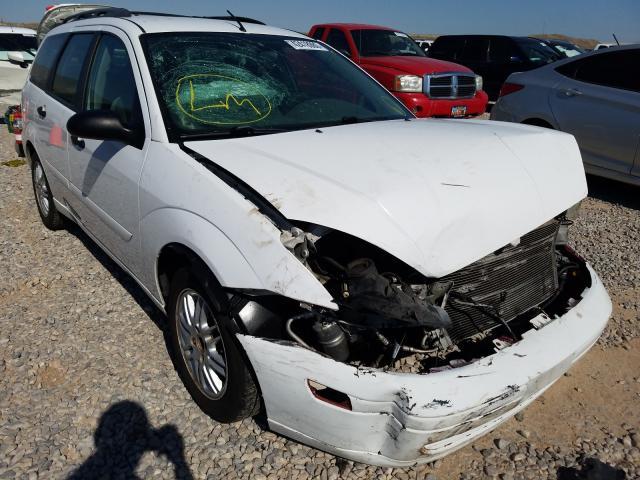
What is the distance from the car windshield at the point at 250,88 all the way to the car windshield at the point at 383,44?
21.5ft

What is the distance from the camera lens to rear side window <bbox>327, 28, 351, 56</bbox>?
9.84m

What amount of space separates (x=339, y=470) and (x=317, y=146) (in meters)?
1.44

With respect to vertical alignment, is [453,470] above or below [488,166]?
below

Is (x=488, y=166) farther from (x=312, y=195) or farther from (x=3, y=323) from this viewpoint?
(x=3, y=323)

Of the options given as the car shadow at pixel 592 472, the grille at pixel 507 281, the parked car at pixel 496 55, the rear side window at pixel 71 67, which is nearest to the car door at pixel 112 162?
the rear side window at pixel 71 67

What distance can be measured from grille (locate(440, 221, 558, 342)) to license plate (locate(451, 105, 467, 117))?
22.6ft

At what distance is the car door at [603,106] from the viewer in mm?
5570

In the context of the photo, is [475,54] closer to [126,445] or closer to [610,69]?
[610,69]

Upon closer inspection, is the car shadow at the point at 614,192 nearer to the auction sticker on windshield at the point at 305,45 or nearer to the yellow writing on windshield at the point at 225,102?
the auction sticker on windshield at the point at 305,45

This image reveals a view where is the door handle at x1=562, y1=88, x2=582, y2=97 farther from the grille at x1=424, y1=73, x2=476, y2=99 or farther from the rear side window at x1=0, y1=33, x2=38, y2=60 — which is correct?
the rear side window at x1=0, y1=33, x2=38, y2=60

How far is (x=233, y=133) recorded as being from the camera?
2.68 m

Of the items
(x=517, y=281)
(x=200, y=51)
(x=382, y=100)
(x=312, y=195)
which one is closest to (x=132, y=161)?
(x=200, y=51)

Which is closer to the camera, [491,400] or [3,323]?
[491,400]

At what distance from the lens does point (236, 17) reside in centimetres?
375
